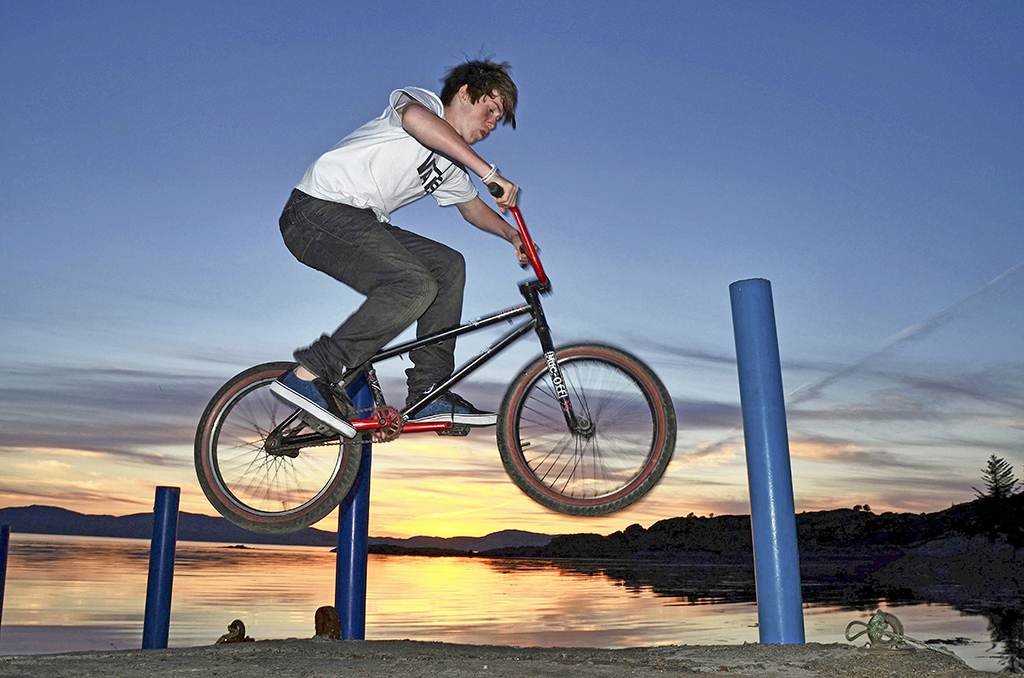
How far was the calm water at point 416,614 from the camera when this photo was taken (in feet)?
58.4

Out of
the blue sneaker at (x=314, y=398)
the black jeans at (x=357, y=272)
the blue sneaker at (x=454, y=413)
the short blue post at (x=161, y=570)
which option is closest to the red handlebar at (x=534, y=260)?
the black jeans at (x=357, y=272)

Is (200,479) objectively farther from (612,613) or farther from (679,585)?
(679,585)

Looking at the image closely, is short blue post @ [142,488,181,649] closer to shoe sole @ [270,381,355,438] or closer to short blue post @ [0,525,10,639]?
short blue post @ [0,525,10,639]

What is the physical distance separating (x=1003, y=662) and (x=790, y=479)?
1505 centimetres

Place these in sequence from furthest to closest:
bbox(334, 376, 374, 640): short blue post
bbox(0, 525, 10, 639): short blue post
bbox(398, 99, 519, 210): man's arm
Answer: bbox(0, 525, 10, 639): short blue post
bbox(334, 376, 374, 640): short blue post
bbox(398, 99, 519, 210): man's arm

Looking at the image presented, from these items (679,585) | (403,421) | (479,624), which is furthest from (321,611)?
(679,585)

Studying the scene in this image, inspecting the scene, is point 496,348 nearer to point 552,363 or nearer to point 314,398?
point 552,363

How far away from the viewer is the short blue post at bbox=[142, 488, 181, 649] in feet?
28.9

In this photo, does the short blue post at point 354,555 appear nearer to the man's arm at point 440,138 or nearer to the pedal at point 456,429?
the pedal at point 456,429

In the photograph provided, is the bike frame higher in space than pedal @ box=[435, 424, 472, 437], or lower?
higher

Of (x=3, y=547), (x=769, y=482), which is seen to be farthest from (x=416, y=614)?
(x=769, y=482)

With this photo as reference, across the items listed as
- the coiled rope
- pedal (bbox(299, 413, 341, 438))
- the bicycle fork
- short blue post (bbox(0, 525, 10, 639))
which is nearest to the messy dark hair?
the bicycle fork

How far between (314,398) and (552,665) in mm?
2470

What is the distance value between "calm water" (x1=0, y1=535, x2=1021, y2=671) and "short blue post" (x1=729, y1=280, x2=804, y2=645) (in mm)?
Answer: 8805
